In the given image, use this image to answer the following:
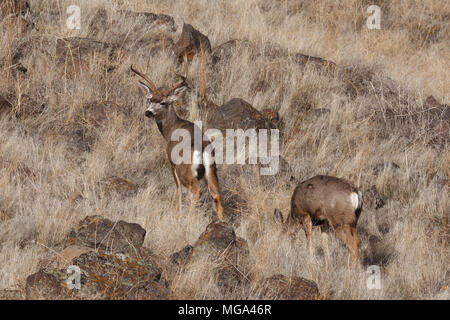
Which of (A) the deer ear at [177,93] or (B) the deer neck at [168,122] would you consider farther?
(A) the deer ear at [177,93]

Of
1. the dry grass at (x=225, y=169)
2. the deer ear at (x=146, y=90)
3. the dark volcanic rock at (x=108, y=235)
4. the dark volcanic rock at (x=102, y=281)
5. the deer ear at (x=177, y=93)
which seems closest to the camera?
the dark volcanic rock at (x=102, y=281)

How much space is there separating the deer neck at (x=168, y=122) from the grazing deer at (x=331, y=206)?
2178 millimetres

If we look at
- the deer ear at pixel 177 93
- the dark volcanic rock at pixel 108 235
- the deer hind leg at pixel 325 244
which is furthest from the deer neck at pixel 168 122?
the dark volcanic rock at pixel 108 235

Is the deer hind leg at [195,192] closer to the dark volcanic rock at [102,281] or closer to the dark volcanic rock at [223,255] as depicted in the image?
the dark volcanic rock at [223,255]

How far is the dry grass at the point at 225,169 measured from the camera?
252 inches

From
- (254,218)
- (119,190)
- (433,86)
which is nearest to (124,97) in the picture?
(119,190)

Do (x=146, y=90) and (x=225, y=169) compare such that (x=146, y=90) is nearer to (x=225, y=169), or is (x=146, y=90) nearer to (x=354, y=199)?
(x=225, y=169)

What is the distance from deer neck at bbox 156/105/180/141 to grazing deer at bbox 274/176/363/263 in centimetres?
218

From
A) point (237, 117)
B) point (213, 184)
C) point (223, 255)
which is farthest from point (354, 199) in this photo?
point (237, 117)

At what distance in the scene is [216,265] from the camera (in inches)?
224

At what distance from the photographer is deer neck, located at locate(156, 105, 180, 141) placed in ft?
28.1

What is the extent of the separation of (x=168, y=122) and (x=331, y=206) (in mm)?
2799

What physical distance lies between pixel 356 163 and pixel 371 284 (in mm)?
2844

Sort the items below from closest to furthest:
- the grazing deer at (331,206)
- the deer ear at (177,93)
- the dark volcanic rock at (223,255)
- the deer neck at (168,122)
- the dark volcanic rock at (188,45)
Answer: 1. the dark volcanic rock at (223,255)
2. the grazing deer at (331,206)
3. the deer neck at (168,122)
4. the deer ear at (177,93)
5. the dark volcanic rock at (188,45)
